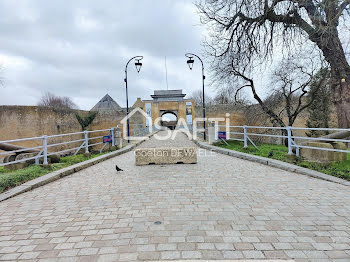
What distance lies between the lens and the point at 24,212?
11.6 ft

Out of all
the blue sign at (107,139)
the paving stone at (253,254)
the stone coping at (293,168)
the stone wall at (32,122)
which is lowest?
the paving stone at (253,254)

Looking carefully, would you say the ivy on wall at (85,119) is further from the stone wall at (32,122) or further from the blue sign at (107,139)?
the blue sign at (107,139)

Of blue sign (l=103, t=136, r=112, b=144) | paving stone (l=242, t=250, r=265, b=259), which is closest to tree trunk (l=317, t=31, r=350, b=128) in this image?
paving stone (l=242, t=250, r=265, b=259)

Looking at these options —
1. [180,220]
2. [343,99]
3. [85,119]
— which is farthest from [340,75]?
[85,119]

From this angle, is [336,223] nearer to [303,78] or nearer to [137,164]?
[137,164]

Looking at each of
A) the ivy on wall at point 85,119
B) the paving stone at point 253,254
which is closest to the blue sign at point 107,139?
the paving stone at point 253,254

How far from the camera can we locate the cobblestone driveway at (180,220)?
2338mm

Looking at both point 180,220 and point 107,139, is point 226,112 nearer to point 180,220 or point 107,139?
point 107,139

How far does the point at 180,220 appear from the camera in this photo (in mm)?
3045

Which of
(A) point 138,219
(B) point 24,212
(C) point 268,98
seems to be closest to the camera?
(A) point 138,219

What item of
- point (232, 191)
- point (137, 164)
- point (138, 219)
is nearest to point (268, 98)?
point (137, 164)

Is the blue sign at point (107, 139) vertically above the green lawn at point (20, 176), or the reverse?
the blue sign at point (107, 139)

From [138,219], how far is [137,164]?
428 cm

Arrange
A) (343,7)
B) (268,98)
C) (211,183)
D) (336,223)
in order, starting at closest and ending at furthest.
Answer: (336,223), (211,183), (343,7), (268,98)
